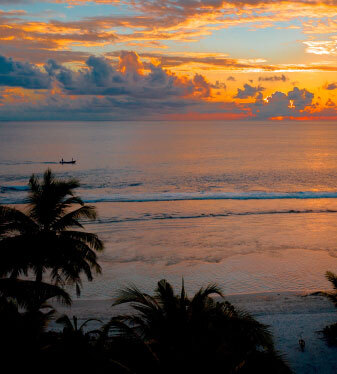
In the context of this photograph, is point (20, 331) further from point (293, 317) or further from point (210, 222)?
point (210, 222)

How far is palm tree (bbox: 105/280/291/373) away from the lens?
323 inches

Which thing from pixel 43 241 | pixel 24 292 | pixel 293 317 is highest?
pixel 43 241

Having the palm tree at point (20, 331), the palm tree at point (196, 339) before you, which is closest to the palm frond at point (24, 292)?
the palm tree at point (20, 331)

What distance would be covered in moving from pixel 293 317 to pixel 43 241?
34.4 feet

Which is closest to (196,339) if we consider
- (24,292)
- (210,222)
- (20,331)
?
(20,331)

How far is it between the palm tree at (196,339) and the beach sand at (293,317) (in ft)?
15.2

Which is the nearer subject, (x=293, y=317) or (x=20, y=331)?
(x=20, y=331)

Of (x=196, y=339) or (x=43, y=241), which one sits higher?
(x=43, y=241)

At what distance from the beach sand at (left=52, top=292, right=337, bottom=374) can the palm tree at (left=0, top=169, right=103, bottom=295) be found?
4533mm

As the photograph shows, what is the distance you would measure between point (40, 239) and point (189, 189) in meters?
40.1

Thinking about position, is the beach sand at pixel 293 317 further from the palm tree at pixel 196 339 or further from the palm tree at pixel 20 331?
the palm tree at pixel 20 331

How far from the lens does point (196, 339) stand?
8828mm

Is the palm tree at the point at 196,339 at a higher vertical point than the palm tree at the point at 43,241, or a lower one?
lower

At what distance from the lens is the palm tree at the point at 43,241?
12.9m
